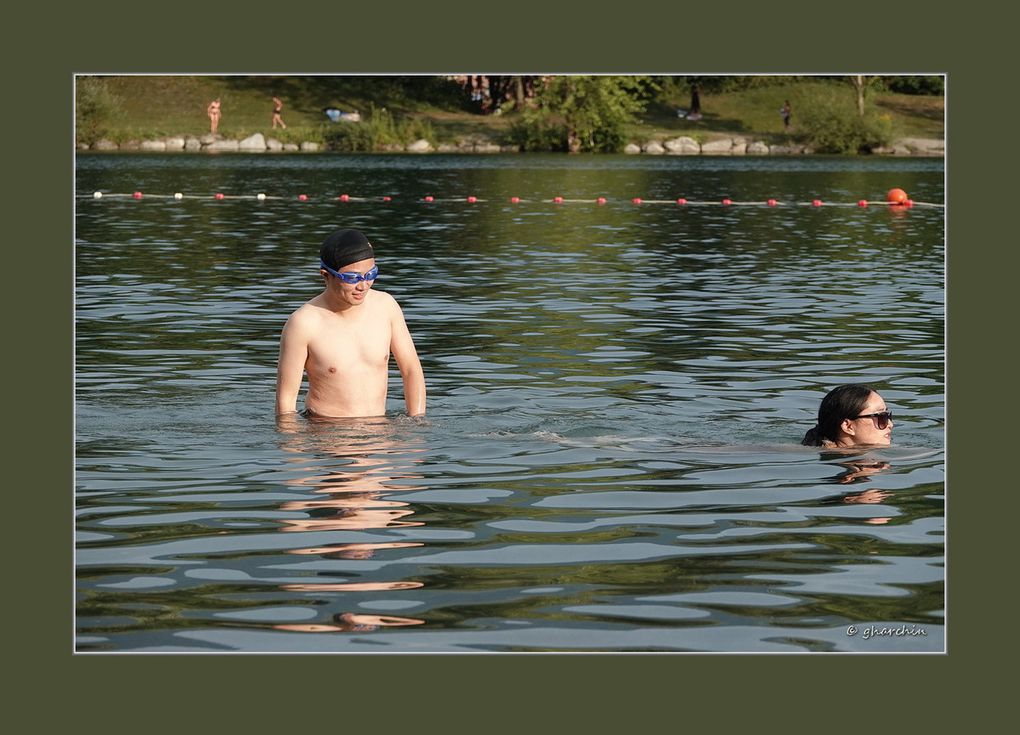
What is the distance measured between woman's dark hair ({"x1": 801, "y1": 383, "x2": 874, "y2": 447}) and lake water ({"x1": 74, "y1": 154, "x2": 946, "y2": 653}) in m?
0.23

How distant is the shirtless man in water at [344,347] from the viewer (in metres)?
11.4

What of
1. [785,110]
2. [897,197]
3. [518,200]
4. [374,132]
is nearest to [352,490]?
[897,197]

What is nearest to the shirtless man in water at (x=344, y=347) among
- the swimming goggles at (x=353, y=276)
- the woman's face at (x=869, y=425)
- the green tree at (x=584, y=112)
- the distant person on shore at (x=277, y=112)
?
the swimming goggles at (x=353, y=276)

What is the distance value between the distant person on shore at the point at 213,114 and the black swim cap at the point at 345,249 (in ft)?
96.1

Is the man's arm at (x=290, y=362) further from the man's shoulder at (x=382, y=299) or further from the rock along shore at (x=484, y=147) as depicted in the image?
the rock along shore at (x=484, y=147)

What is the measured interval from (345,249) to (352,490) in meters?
1.89

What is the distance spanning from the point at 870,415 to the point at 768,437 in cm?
91

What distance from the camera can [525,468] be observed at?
10828mm

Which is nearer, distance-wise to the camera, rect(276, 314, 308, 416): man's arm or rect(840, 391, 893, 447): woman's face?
rect(840, 391, 893, 447): woman's face

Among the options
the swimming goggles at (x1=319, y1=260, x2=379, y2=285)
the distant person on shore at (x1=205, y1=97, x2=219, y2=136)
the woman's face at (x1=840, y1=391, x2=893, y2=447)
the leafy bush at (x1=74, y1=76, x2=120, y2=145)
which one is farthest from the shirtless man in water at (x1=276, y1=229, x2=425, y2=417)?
the distant person on shore at (x1=205, y1=97, x2=219, y2=136)

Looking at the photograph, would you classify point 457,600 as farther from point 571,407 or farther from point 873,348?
point 873,348

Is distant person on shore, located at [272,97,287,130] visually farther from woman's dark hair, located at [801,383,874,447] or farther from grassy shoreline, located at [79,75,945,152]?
woman's dark hair, located at [801,383,874,447]

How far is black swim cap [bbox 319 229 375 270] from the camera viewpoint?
11078mm
